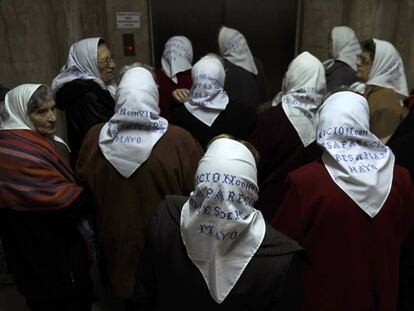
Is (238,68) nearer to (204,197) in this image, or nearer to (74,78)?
(74,78)

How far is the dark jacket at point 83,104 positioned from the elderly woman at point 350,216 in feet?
5.66

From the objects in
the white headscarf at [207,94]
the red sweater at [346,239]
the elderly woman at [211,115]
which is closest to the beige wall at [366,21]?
the white headscarf at [207,94]

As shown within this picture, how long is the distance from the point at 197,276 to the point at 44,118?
5.00 ft

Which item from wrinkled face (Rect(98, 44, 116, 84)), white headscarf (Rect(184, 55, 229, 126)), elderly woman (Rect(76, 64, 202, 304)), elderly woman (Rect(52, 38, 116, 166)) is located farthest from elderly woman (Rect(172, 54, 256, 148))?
wrinkled face (Rect(98, 44, 116, 84))

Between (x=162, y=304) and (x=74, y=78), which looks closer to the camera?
(x=162, y=304)

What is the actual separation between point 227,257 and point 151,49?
3.93 metres

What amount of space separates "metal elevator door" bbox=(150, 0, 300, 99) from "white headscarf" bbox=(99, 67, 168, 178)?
2.80 m

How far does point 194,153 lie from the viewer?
2584mm

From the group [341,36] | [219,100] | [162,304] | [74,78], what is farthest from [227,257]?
[341,36]

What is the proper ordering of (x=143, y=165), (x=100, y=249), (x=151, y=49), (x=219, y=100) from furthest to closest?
(x=151, y=49)
(x=219, y=100)
(x=100, y=249)
(x=143, y=165)

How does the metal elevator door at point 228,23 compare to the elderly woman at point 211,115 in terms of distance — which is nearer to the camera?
the elderly woman at point 211,115

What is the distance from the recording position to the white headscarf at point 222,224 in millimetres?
1570

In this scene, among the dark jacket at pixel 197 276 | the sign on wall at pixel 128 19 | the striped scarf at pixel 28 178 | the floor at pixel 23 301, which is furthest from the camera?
the sign on wall at pixel 128 19

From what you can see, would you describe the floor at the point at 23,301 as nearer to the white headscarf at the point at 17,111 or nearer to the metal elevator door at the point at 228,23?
the white headscarf at the point at 17,111
